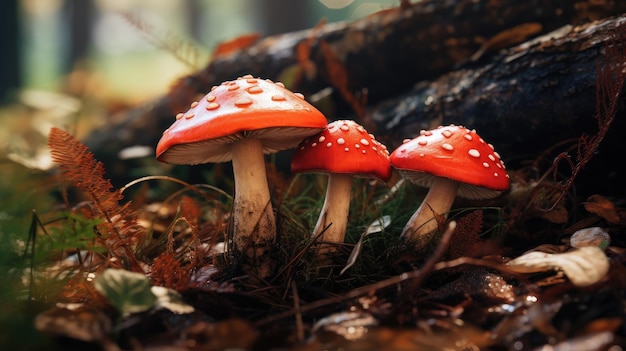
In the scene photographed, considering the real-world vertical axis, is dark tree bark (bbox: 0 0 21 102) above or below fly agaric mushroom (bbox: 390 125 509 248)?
above

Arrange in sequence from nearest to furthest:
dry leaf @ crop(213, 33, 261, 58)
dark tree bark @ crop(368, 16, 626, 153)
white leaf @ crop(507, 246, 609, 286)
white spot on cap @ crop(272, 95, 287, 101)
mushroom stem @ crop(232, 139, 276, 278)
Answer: white leaf @ crop(507, 246, 609, 286) < white spot on cap @ crop(272, 95, 287, 101) < mushroom stem @ crop(232, 139, 276, 278) < dark tree bark @ crop(368, 16, 626, 153) < dry leaf @ crop(213, 33, 261, 58)

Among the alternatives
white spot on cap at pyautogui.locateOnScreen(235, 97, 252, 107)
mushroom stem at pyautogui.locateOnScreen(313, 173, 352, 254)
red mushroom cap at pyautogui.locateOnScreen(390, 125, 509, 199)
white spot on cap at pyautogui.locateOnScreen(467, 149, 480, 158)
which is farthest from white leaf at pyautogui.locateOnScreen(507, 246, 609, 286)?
white spot on cap at pyautogui.locateOnScreen(235, 97, 252, 107)

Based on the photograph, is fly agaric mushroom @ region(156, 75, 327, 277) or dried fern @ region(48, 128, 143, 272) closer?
fly agaric mushroom @ region(156, 75, 327, 277)

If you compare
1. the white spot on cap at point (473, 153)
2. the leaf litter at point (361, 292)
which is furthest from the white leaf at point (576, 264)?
the white spot on cap at point (473, 153)

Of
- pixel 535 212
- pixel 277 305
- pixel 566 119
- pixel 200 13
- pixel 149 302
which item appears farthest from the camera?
pixel 200 13

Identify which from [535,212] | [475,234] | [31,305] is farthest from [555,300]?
[31,305]

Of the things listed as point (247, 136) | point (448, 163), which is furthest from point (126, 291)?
point (448, 163)

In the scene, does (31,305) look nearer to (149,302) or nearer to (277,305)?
(149,302)

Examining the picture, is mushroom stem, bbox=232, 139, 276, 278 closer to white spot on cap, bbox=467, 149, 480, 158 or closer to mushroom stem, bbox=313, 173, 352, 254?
mushroom stem, bbox=313, 173, 352, 254
